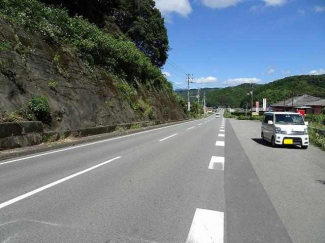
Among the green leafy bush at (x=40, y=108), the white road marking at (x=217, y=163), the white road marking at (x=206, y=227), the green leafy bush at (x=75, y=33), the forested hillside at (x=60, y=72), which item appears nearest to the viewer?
the white road marking at (x=206, y=227)

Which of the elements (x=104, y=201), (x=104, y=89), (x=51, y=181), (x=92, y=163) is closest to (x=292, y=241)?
(x=104, y=201)

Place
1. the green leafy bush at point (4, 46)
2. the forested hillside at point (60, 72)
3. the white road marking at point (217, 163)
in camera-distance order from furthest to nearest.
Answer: the green leafy bush at point (4, 46) → the forested hillside at point (60, 72) → the white road marking at point (217, 163)

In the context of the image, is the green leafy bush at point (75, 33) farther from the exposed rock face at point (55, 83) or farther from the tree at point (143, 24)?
the tree at point (143, 24)

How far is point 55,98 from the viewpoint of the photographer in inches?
617

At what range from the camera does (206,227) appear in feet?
13.6

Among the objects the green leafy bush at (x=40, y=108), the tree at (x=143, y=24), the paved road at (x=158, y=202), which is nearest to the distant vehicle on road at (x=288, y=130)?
the paved road at (x=158, y=202)

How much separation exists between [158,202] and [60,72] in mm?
Answer: 14508

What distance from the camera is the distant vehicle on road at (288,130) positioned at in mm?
13609

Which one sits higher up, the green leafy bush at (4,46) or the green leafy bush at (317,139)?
the green leafy bush at (4,46)

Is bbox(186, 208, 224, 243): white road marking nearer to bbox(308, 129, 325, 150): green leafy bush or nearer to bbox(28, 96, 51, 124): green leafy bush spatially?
bbox(28, 96, 51, 124): green leafy bush

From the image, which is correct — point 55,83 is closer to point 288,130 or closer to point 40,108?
point 40,108

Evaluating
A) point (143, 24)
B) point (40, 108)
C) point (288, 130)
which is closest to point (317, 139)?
point (288, 130)

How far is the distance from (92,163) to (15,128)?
394 cm

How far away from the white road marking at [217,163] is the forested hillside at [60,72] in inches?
287
